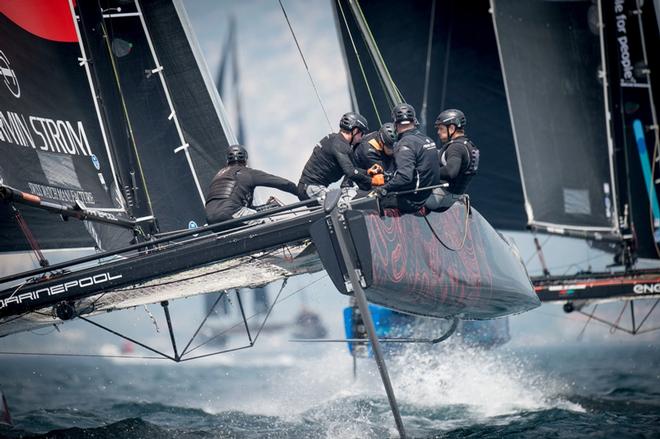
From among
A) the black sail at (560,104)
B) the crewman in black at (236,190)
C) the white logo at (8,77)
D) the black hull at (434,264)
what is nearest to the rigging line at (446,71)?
the black sail at (560,104)

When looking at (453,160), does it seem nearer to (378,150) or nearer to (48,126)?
(378,150)

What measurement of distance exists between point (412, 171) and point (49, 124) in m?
3.37

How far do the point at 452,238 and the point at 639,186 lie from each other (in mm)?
8573

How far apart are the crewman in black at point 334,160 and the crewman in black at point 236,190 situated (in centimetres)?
17

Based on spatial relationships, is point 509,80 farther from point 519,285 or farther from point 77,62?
point 77,62

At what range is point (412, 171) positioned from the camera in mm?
6070

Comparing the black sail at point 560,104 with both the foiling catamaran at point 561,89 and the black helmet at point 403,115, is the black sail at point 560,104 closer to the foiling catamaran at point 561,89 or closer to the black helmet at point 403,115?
the foiling catamaran at point 561,89

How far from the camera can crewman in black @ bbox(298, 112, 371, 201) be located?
7117 millimetres

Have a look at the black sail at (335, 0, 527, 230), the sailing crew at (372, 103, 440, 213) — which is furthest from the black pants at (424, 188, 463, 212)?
the black sail at (335, 0, 527, 230)

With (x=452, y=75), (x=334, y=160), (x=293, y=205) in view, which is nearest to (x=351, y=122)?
(x=334, y=160)

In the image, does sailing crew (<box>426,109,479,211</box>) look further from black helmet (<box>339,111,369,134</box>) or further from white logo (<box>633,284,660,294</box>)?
white logo (<box>633,284,660,294</box>)

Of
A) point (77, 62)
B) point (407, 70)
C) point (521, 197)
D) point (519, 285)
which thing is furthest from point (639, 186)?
point (77, 62)

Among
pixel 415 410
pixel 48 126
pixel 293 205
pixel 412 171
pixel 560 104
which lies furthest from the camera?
pixel 560 104

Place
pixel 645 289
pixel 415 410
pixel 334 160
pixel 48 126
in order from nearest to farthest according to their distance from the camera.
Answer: pixel 334 160, pixel 48 126, pixel 415 410, pixel 645 289
